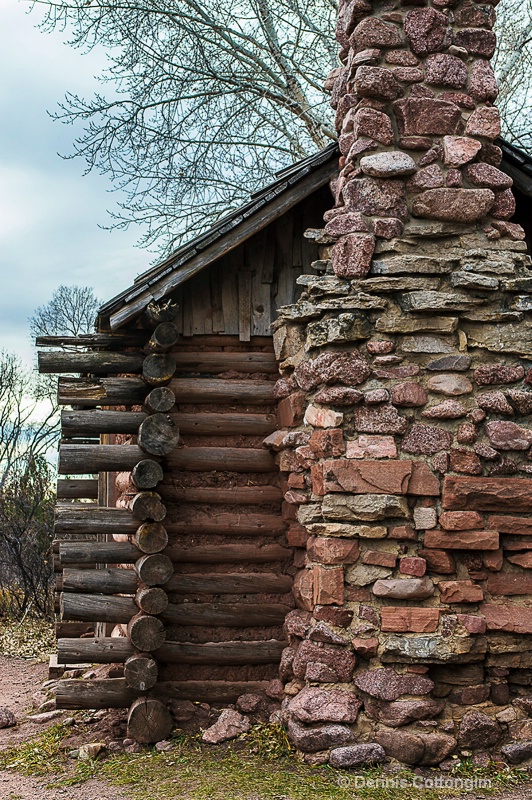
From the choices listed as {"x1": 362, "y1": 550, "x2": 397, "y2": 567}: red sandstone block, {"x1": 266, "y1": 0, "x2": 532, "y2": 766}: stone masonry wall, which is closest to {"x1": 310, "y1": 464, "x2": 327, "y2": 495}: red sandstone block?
{"x1": 266, "y1": 0, "x2": 532, "y2": 766}: stone masonry wall

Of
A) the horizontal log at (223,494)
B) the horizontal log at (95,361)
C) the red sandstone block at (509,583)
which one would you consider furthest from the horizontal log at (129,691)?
the horizontal log at (95,361)

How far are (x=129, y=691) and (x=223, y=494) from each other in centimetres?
Result: 176

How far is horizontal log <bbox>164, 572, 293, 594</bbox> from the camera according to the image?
739 cm

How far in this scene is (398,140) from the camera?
21.8 feet

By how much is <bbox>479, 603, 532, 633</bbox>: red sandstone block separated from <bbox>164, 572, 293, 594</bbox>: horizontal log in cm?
189

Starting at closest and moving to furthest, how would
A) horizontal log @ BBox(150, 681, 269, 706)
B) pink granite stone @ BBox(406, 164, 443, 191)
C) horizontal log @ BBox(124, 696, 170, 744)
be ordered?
pink granite stone @ BBox(406, 164, 443, 191), horizontal log @ BBox(124, 696, 170, 744), horizontal log @ BBox(150, 681, 269, 706)

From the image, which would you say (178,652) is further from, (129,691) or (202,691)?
(129,691)

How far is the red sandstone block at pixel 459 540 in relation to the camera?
616cm

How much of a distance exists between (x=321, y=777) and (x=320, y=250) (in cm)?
383

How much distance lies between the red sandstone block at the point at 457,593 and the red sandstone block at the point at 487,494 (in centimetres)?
53

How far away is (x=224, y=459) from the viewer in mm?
7566

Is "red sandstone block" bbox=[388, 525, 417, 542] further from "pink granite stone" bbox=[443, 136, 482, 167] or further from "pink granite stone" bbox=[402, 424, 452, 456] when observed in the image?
"pink granite stone" bbox=[443, 136, 482, 167]

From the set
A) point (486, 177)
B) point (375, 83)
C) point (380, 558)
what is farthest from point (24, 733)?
point (375, 83)

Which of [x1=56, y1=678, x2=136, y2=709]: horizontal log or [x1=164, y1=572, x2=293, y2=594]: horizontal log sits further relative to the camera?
[x1=164, y1=572, x2=293, y2=594]: horizontal log
